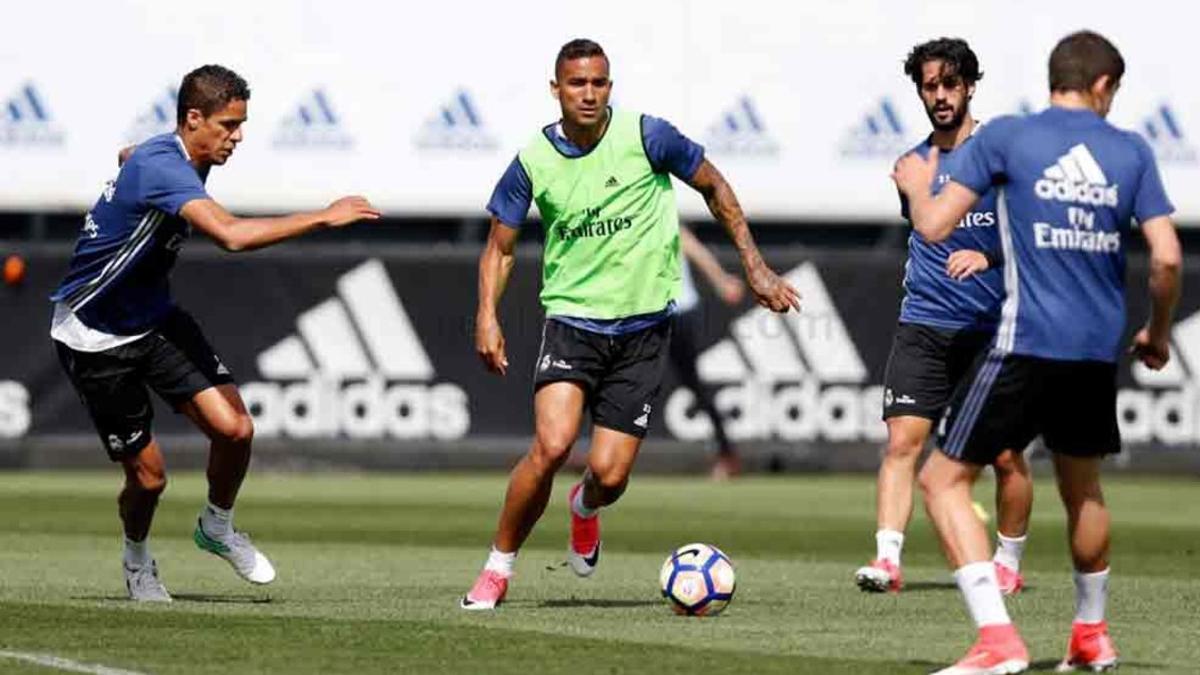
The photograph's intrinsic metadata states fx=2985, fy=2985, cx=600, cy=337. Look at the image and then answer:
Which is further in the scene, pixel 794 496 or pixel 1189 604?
pixel 794 496

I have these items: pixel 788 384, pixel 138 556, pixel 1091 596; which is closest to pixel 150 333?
pixel 138 556

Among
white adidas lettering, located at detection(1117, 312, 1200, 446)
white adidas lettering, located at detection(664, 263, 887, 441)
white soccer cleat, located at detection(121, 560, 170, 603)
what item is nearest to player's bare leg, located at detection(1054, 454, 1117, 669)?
white soccer cleat, located at detection(121, 560, 170, 603)

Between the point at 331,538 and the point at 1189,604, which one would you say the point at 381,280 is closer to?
the point at 331,538

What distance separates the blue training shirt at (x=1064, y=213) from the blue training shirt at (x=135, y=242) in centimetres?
431

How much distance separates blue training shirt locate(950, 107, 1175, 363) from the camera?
32.7ft

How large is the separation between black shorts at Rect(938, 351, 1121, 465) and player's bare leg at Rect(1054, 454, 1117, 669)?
0.19m

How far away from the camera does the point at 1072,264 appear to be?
10016mm

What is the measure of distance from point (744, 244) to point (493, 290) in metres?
1.15

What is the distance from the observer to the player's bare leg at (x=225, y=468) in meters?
13.6

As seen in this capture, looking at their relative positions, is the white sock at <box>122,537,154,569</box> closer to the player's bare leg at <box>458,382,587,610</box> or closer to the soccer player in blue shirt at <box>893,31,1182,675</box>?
the player's bare leg at <box>458,382,587,610</box>

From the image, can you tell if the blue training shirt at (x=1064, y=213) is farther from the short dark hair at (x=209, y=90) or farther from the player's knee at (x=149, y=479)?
the player's knee at (x=149, y=479)

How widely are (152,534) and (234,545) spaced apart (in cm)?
521

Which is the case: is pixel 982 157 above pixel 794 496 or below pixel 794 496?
above

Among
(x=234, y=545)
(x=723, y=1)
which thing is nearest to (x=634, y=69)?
(x=723, y=1)
